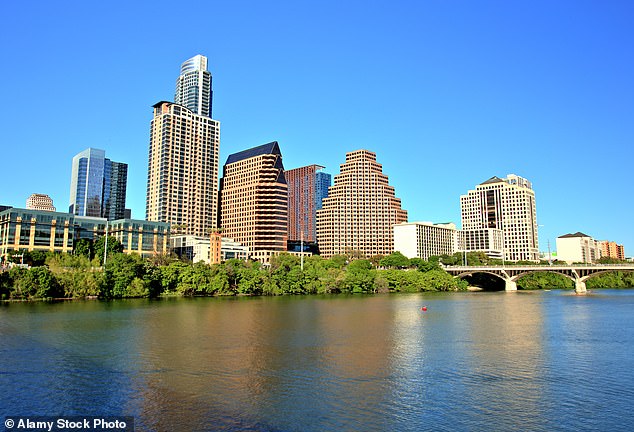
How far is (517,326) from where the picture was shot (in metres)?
71.6

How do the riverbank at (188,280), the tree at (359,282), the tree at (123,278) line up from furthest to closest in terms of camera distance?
1. the tree at (359,282)
2. the tree at (123,278)
3. the riverbank at (188,280)

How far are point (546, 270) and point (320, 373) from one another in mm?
155456

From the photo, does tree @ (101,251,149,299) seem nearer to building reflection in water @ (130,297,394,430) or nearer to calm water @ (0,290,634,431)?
calm water @ (0,290,634,431)

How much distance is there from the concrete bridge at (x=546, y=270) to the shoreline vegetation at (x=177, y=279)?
28.4 ft

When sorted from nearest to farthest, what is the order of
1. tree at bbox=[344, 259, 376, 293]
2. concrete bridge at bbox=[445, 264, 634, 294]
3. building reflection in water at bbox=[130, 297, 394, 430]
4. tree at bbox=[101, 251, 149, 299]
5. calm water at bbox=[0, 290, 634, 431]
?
calm water at bbox=[0, 290, 634, 431] < building reflection in water at bbox=[130, 297, 394, 430] < tree at bbox=[101, 251, 149, 299] < concrete bridge at bbox=[445, 264, 634, 294] < tree at bbox=[344, 259, 376, 293]

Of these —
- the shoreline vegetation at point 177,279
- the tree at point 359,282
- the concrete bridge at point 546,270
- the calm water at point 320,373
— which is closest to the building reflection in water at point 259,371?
the calm water at point 320,373

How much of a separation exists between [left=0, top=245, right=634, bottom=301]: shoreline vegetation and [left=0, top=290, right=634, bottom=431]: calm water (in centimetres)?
3617

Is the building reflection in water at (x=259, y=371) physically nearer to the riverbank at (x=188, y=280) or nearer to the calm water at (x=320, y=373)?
the calm water at (x=320, y=373)

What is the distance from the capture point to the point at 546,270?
174750 mm

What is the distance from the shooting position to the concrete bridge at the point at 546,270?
523 ft

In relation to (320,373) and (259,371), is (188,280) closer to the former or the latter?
(259,371)

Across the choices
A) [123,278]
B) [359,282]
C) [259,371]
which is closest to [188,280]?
[123,278]

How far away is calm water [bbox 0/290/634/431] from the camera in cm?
3088

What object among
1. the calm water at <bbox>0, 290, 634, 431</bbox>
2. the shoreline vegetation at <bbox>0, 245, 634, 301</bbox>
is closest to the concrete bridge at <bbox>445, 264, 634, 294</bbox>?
the shoreline vegetation at <bbox>0, 245, 634, 301</bbox>
